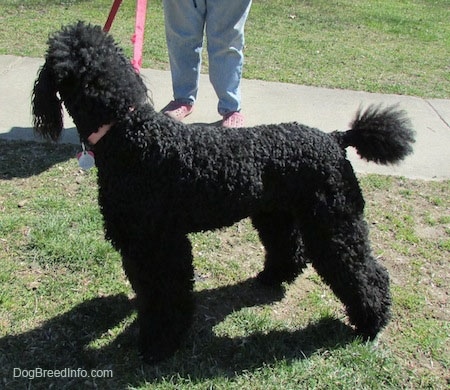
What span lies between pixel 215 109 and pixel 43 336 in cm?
A: 334

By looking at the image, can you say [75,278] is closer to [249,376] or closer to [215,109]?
[249,376]

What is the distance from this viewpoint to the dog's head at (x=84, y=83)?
248 centimetres

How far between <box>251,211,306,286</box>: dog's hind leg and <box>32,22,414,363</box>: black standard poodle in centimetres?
22

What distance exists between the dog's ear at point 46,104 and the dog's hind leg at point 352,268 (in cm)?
141

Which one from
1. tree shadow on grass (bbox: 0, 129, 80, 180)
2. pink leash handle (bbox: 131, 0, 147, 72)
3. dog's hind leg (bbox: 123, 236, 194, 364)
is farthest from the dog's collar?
tree shadow on grass (bbox: 0, 129, 80, 180)

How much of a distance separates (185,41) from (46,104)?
275 cm

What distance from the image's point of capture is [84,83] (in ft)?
8.15

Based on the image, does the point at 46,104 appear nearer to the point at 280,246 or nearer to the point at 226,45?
the point at 280,246

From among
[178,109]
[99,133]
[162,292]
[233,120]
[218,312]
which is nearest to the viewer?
[99,133]

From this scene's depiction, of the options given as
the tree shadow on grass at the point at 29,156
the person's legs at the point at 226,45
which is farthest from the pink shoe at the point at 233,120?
the tree shadow on grass at the point at 29,156

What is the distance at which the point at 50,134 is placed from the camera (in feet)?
8.67

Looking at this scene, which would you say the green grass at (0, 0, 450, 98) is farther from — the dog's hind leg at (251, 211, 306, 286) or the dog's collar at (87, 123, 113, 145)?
the dog's collar at (87, 123, 113, 145)

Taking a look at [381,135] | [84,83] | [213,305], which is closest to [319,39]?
[381,135]

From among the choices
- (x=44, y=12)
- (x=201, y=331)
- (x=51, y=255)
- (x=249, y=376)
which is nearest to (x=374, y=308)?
(x=249, y=376)
